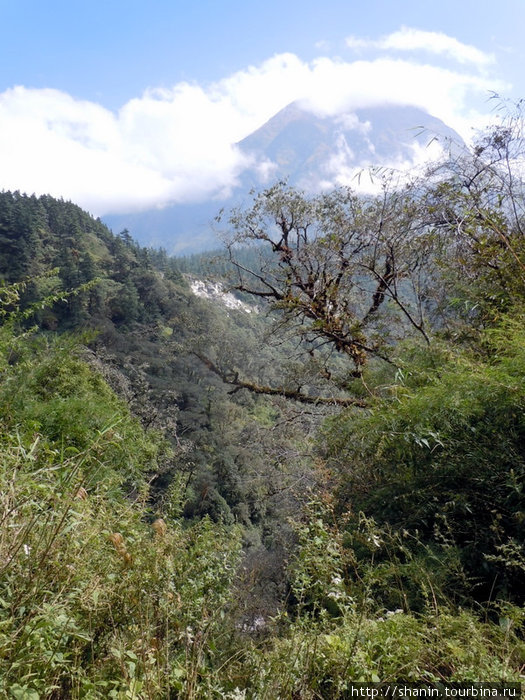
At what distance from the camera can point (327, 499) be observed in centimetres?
297

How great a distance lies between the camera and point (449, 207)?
5.15 metres

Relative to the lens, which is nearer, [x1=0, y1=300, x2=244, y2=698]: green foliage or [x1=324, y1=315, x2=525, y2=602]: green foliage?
[x1=0, y1=300, x2=244, y2=698]: green foliage

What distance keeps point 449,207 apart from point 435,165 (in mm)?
779

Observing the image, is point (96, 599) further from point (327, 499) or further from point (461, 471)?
point (461, 471)

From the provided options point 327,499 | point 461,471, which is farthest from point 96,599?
point 461,471

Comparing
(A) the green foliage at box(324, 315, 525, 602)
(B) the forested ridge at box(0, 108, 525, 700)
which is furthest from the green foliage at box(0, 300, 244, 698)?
(A) the green foliage at box(324, 315, 525, 602)

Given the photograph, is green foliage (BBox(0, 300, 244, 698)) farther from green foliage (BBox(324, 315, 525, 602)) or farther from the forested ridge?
green foliage (BBox(324, 315, 525, 602))

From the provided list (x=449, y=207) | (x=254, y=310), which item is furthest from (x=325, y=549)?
(x=254, y=310)

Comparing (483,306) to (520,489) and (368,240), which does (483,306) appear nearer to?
(520,489)

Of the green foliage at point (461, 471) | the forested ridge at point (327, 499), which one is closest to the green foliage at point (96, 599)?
the forested ridge at point (327, 499)

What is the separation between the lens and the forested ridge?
1.45 m

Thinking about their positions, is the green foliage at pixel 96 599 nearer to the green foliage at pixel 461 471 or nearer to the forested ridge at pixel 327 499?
the forested ridge at pixel 327 499

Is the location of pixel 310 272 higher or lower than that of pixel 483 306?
higher

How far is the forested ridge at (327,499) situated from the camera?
1447 millimetres
